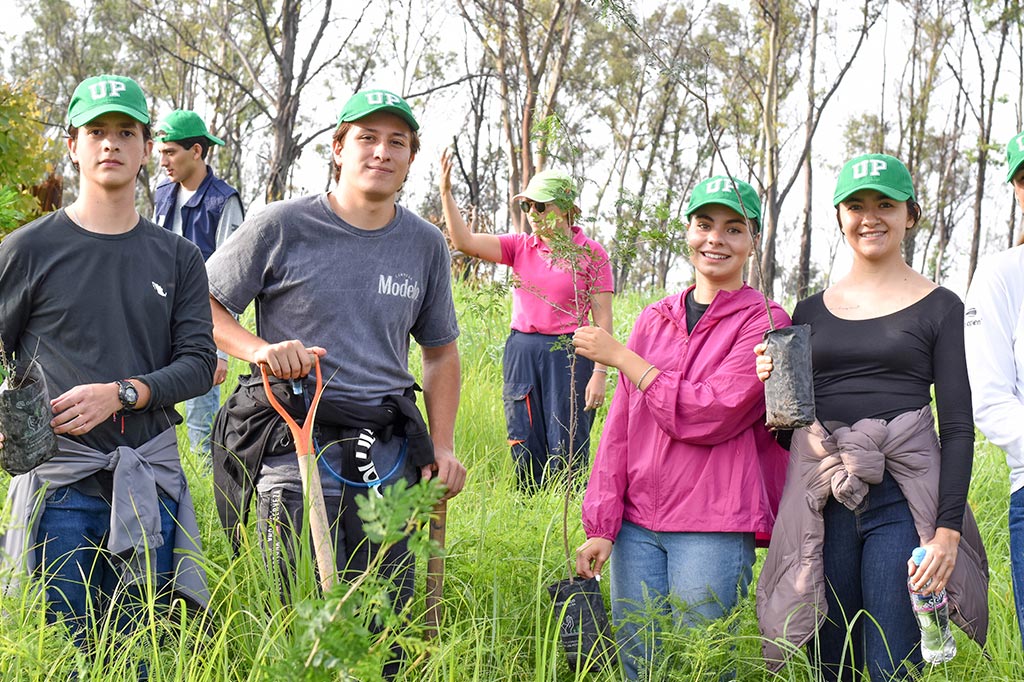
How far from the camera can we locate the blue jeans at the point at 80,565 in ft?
8.16

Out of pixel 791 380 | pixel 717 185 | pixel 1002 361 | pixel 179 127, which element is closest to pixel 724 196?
pixel 717 185

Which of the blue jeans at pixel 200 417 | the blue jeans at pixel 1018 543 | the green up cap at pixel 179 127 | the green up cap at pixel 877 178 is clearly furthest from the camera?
the blue jeans at pixel 200 417

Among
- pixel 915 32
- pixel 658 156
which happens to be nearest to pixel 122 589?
pixel 915 32

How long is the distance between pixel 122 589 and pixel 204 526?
46.3 inches

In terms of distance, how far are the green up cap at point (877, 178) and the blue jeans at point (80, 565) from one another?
6.80 feet

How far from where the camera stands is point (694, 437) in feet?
9.12

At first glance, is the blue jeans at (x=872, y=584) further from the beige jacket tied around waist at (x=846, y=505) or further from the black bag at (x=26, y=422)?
the black bag at (x=26, y=422)

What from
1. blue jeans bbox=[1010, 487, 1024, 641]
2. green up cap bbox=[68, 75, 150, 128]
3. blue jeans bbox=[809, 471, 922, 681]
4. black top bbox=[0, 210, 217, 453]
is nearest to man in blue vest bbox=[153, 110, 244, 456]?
green up cap bbox=[68, 75, 150, 128]

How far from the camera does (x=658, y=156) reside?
26391 mm

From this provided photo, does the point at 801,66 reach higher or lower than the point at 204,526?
higher

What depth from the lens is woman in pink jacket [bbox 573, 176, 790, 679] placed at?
276cm

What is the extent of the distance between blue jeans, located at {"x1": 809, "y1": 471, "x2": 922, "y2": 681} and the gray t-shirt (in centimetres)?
128

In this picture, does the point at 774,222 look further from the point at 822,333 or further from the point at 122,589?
the point at 122,589

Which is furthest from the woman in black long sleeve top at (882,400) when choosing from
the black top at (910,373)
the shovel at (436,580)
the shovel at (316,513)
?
the shovel at (316,513)
